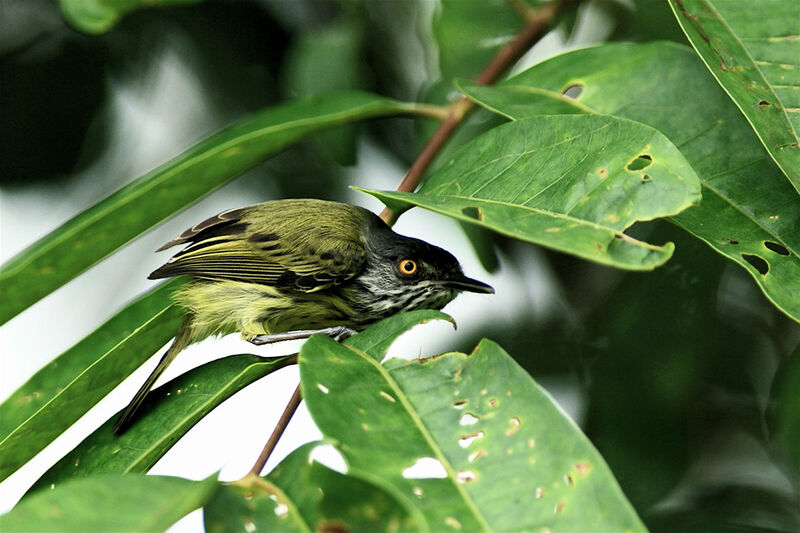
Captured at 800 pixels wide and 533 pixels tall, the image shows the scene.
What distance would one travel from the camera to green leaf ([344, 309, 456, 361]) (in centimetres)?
207

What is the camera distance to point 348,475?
4.69 ft

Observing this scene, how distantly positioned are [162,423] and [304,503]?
0.77 m

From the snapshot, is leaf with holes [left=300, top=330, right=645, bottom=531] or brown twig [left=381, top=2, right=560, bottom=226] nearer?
leaf with holes [left=300, top=330, right=645, bottom=531]

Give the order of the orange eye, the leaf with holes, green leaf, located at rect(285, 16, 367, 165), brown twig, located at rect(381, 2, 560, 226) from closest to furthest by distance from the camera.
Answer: the leaf with holes, brown twig, located at rect(381, 2, 560, 226), the orange eye, green leaf, located at rect(285, 16, 367, 165)

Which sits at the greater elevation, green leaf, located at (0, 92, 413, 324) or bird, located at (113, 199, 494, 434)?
green leaf, located at (0, 92, 413, 324)

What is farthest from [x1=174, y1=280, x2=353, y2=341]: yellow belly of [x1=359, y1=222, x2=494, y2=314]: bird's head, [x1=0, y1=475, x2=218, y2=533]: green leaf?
[x1=0, y1=475, x2=218, y2=533]: green leaf

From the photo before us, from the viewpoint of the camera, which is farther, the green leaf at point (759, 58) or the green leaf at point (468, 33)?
the green leaf at point (468, 33)

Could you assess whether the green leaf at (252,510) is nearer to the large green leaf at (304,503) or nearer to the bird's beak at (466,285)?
the large green leaf at (304,503)

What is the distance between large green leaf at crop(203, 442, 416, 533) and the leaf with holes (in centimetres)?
4

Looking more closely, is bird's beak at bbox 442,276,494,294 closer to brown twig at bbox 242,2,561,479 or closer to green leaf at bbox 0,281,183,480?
brown twig at bbox 242,2,561,479

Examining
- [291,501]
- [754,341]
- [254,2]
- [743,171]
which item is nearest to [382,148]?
[254,2]

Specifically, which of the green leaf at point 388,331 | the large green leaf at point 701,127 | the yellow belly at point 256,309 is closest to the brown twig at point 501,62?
the large green leaf at point 701,127

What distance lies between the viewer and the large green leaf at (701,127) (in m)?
2.01

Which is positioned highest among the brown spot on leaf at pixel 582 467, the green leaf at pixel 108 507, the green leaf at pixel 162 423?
the green leaf at pixel 108 507
